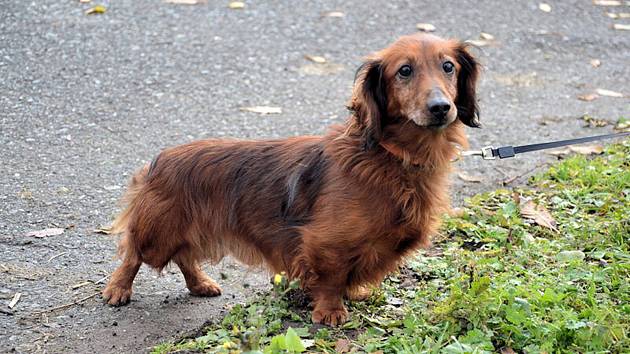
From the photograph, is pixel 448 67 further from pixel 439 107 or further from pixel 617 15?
pixel 617 15

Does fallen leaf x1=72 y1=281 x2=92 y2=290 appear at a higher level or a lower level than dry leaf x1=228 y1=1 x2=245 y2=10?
higher

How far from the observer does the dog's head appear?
3.66 m

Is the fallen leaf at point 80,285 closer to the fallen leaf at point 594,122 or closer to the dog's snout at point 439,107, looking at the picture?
the dog's snout at point 439,107

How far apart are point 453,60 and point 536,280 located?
108cm

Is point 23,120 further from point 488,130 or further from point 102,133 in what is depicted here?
point 488,130

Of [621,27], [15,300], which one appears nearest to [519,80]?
[621,27]

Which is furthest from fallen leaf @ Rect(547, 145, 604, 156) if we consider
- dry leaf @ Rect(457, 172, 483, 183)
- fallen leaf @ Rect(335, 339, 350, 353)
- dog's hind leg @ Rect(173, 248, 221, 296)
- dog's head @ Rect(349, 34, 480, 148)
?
fallen leaf @ Rect(335, 339, 350, 353)

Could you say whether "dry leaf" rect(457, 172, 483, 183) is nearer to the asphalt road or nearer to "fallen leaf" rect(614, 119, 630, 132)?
the asphalt road

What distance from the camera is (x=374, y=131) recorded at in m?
3.83

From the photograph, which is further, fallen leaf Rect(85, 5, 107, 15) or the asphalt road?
fallen leaf Rect(85, 5, 107, 15)

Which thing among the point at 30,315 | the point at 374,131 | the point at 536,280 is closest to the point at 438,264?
the point at 536,280

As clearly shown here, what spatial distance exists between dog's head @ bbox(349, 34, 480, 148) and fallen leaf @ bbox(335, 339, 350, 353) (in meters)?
0.85

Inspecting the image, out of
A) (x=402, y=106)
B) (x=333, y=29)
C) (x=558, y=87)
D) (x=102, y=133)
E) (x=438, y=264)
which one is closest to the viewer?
(x=402, y=106)

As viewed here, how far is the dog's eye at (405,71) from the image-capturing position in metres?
3.79
